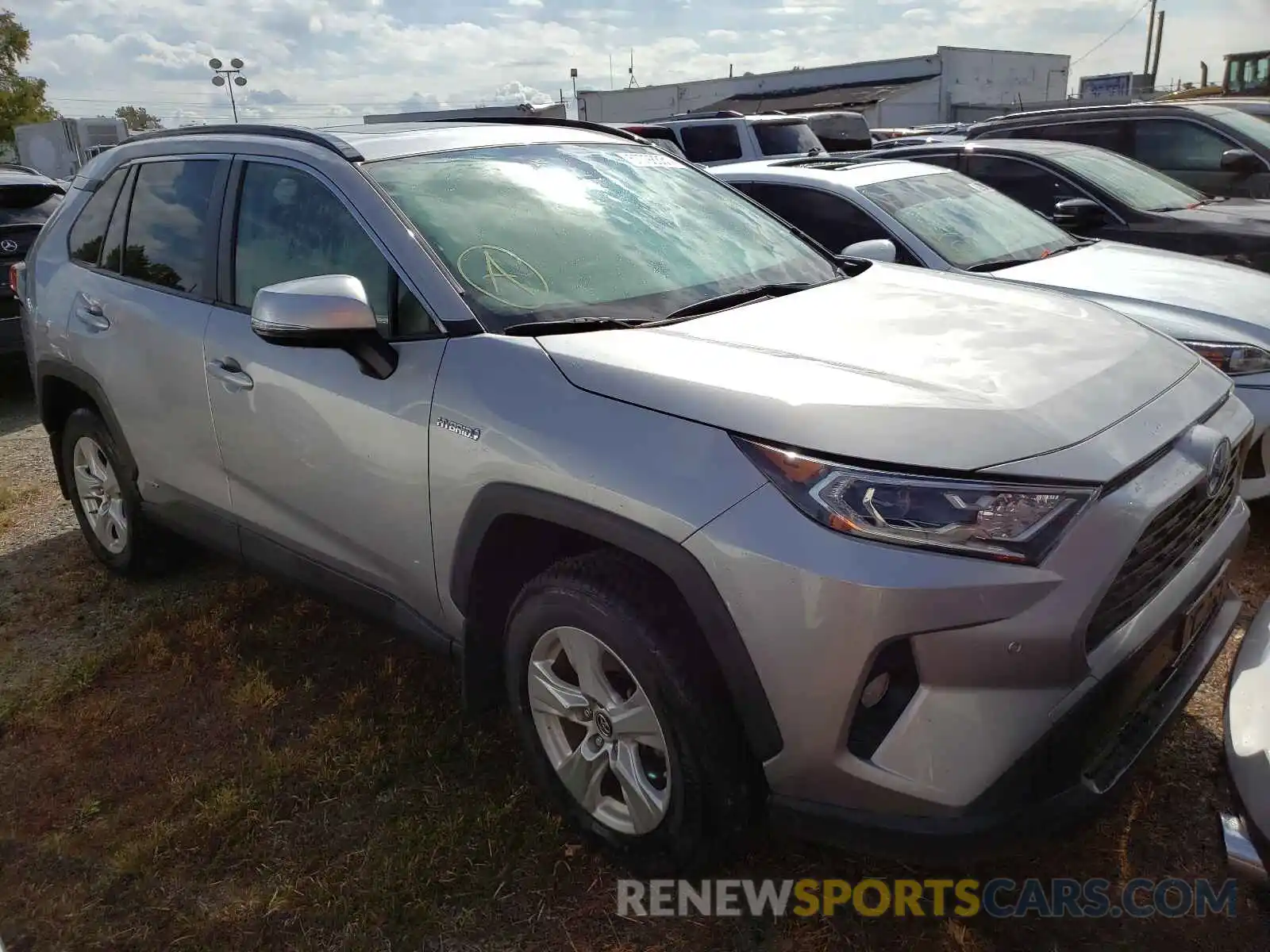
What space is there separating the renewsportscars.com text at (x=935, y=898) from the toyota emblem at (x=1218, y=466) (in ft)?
3.11

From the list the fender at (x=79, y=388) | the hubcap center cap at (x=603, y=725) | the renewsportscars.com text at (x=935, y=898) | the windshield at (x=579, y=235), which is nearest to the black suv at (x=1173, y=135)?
the windshield at (x=579, y=235)

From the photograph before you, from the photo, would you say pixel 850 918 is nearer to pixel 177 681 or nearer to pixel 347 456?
pixel 347 456

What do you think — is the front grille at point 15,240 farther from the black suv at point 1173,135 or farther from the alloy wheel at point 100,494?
the black suv at point 1173,135

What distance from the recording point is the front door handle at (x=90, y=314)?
3.73m

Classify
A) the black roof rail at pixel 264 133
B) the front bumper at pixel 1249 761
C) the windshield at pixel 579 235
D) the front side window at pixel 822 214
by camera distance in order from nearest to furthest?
the front bumper at pixel 1249 761
the windshield at pixel 579 235
the black roof rail at pixel 264 133
the front side window at pixel 822 214

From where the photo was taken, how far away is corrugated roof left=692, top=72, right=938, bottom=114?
32.0 m

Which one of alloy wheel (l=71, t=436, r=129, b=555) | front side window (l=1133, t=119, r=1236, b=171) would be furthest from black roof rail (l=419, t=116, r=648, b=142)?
front side window (l=1133, t=119, r=1236, b=171)

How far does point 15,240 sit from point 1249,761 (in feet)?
27.0

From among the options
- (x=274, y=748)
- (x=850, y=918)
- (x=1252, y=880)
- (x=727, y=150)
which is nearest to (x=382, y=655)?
(x=274, y=748)

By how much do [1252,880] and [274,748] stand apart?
102 inches

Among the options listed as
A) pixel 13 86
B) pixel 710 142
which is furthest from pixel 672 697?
pixel 13 86

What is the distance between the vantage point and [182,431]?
11.1ft

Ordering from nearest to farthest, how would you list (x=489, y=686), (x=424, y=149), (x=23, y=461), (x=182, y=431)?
1. (x=489, y=686)
2. (x=424, y=149)
3. (x=182, y=431)
4. (x=23, y=461)

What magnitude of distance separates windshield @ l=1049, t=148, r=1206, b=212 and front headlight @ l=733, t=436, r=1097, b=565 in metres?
5.31
